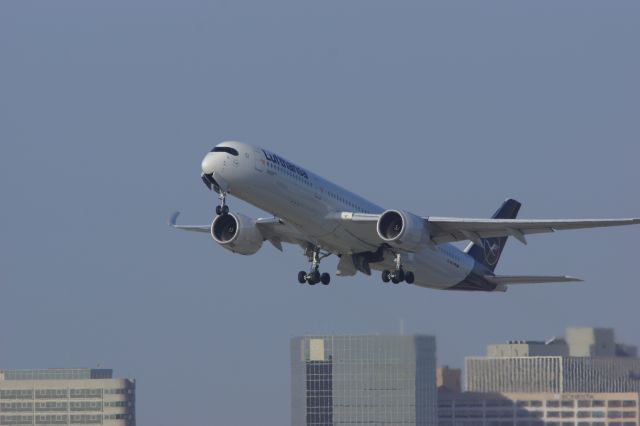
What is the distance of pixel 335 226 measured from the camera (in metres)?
78.0

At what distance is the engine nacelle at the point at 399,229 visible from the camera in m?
78.1

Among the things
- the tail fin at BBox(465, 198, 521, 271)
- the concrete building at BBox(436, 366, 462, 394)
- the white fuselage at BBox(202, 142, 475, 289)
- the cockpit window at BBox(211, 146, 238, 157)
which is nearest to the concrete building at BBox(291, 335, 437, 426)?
the concrete building at BBox(436, 366, 462, 394)

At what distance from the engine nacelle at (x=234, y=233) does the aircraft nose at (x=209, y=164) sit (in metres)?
7.81

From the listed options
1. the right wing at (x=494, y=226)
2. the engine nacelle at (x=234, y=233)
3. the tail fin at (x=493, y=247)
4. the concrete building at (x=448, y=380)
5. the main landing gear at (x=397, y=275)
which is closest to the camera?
the right wing at (x=494, y=226)

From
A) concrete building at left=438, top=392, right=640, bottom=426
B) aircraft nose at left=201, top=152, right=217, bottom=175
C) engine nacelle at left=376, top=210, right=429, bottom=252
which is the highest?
aircraft nose at left=201, top=152, right=217, bottom=175

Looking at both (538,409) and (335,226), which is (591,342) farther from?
(335,226)

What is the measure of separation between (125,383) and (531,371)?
34.9m

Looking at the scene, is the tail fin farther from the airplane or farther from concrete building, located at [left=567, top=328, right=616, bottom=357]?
concrete building, located at [left=567, top=328, right=616, bottom=357]

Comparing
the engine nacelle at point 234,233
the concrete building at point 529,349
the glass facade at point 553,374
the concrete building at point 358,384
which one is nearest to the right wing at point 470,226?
the engine nacelle at point 234,233

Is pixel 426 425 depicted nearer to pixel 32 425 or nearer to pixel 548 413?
pixel 548 413

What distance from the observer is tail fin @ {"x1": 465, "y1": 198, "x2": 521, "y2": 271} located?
304ft

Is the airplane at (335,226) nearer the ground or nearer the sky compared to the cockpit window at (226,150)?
nearer the ground

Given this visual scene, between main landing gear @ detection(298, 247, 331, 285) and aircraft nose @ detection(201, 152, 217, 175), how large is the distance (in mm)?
10258

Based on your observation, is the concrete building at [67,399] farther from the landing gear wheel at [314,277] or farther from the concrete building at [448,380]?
the landing gear wheel at [314,277]
